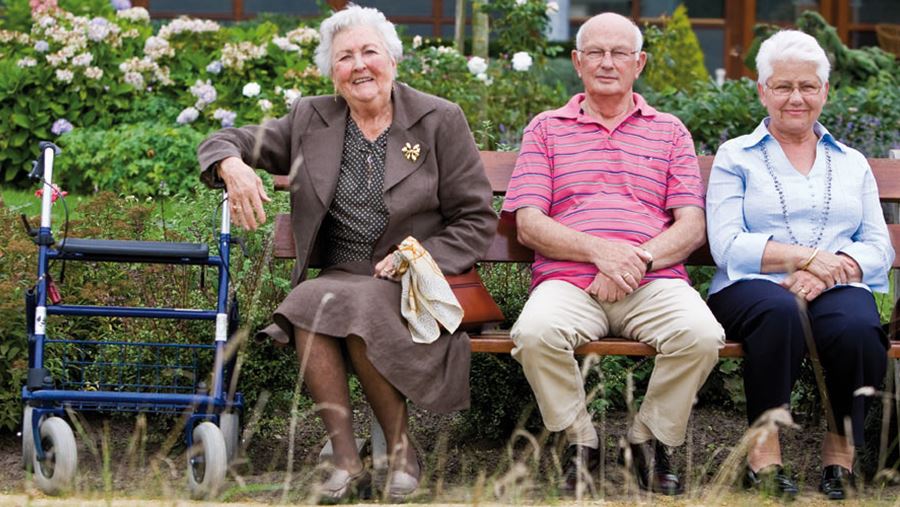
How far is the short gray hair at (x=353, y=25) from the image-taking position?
452cm

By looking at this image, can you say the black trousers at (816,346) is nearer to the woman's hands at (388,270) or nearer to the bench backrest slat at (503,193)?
the bench backrest slat at (503,193)

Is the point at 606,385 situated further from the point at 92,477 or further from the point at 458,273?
the point at 92,477

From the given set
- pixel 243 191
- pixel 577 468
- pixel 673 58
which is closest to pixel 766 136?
pixel 577 468

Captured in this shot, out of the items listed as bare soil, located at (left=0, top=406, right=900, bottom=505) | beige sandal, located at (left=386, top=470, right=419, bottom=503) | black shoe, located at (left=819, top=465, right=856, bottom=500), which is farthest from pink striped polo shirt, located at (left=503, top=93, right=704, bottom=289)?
beige sandal, located at (left=386, top=470, right=419, bottom=503)

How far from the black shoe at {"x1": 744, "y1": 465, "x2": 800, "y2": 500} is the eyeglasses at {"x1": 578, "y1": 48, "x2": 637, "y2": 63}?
1.40 meters

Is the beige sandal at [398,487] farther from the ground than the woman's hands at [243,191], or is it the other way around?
the woman's hands at [243,191]

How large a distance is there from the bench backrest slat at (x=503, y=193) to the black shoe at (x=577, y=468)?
2.36 feet

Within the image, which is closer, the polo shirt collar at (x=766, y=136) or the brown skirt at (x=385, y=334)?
the brown skirt at (x=385, y=334)

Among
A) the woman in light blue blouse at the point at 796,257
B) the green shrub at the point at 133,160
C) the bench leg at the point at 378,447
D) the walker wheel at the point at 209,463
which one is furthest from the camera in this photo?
the green shrub at the point at 133,160

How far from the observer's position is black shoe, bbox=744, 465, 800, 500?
414 centimetres

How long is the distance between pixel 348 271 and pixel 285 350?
44 centimetres

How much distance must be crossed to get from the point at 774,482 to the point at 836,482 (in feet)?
0.77

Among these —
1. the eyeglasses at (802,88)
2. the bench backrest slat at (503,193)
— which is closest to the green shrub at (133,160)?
the bench backrest slat at (503,193)

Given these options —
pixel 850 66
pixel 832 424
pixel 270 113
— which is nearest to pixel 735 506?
→ pixel 832 424
